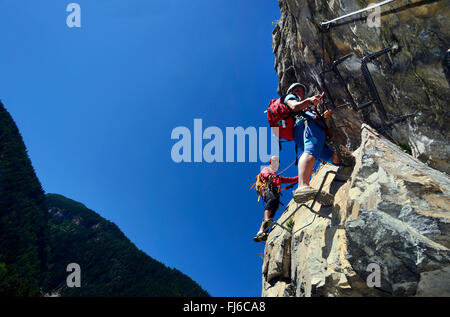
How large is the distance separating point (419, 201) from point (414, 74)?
3092 millimetres

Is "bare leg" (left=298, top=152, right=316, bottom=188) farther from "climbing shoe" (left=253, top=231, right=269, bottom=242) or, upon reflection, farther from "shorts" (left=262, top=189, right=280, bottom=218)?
"climbing shoe" (left=253, top=231, right=269, bottom=242)

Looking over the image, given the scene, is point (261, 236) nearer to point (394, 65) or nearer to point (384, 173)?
point (384, 173)

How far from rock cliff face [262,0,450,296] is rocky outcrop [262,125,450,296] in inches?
0.6

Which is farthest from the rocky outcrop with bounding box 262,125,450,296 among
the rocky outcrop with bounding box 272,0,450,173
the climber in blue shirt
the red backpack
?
the red backpack

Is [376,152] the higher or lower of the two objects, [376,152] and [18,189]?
the lower

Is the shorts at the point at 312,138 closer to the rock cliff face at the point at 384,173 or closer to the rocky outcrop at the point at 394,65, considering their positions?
the rock cliff face at the point at 384,173

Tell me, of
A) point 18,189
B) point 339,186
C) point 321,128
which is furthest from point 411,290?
point 18,189

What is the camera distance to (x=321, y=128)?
6.41 metres

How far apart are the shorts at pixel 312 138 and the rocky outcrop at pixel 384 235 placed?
97 centimetres

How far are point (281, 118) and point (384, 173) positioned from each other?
2752mm

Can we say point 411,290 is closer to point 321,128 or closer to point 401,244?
point 401,244

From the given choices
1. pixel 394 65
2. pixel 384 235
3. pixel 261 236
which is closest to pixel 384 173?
pixel 384 235

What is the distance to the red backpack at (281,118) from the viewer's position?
651cm
